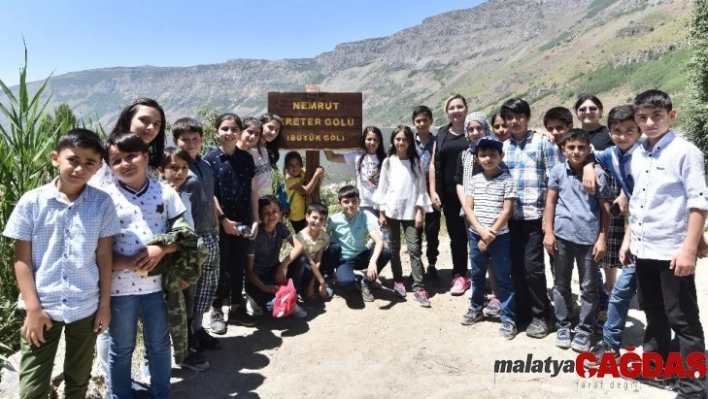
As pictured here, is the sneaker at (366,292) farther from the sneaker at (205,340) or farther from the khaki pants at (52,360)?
the khaki pants at (52,360)

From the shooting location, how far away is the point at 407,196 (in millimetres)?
4117

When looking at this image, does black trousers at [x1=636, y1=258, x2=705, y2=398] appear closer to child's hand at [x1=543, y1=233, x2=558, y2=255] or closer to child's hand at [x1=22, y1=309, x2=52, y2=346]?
child's hand at [x1=543, y1=233, x2=558, y2=255]

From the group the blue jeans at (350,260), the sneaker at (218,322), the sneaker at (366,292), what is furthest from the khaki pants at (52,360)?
the sneaker at (366,292)

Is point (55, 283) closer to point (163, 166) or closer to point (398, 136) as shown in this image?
point (163, 166)

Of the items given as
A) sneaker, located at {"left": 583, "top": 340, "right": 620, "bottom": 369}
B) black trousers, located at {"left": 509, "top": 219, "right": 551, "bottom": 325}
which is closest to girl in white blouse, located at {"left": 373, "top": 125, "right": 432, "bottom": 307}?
black trousers, located at {"left": 509, "top": 219, "right": 551, "bottom": 325}

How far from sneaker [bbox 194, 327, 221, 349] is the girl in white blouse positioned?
1.73 m

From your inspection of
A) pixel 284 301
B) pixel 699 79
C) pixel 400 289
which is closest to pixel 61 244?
pixel 284 301

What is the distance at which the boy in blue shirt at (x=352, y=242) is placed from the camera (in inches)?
165

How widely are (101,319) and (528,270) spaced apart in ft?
9.38

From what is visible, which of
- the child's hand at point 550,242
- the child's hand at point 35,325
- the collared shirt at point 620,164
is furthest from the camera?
the child's hand at point 550,242

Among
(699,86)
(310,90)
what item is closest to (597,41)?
(699,86)

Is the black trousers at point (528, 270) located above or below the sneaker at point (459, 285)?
above

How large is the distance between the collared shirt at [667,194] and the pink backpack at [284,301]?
8.30 feet

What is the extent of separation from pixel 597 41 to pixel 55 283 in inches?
6878
